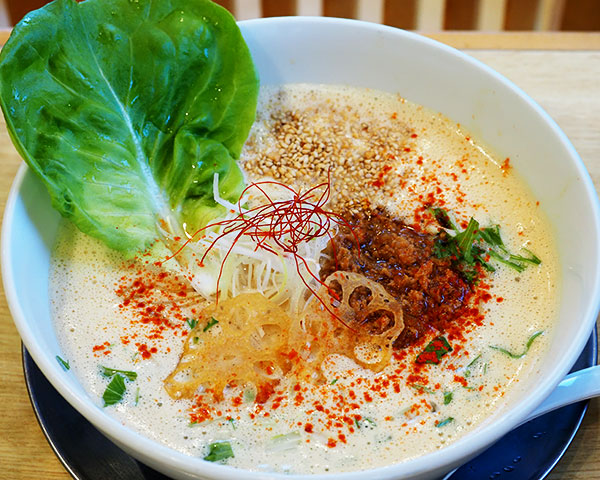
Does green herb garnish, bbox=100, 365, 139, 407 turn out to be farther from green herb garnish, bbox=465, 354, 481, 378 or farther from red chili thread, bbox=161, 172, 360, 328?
green herb garnish, bbox=465, 354, 481, 378

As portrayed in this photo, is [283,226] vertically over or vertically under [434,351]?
over

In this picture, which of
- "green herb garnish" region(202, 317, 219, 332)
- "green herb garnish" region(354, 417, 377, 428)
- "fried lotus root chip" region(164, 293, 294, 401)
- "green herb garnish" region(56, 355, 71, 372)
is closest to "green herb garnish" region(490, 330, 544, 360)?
"green herb garnish" region(354, 417, 377, 428)

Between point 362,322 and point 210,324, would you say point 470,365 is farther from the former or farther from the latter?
point 210,324

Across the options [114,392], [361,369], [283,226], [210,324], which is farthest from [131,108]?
[361,369]

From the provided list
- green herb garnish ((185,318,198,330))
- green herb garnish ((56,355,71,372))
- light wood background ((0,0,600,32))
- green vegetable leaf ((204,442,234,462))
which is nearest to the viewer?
green vegetable leaf ((204,442,234,462))

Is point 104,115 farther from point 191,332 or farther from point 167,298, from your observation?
point 191,332

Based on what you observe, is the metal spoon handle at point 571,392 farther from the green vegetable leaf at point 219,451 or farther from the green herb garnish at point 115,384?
the green herb garnish at point 115,384

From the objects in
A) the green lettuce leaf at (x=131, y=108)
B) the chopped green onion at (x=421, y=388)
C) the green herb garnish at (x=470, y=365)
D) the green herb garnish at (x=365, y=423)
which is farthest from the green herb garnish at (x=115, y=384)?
the green herb garnish at (x=470, y=365)

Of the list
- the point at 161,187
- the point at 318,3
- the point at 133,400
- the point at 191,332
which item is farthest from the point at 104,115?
the point at 318,3
